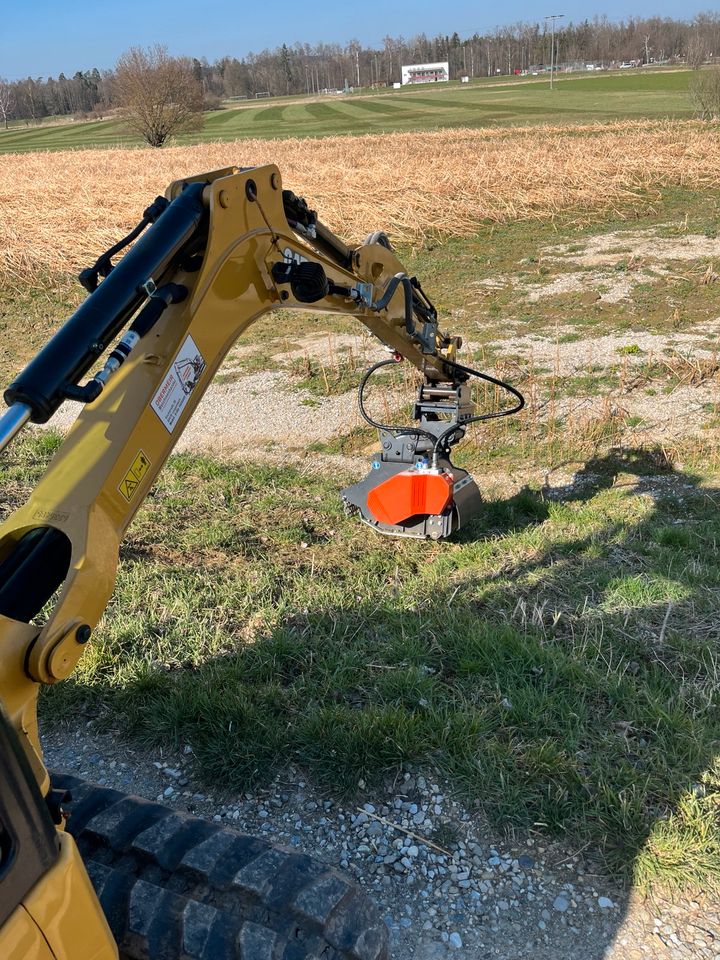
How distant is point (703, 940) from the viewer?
278 cm

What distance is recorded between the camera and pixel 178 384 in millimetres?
2650

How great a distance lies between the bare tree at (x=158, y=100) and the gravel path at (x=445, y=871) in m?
56.0

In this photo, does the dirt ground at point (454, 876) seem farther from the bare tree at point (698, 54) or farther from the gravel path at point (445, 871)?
the bare tree at point (698, 54)

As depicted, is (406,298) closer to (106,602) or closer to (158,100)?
(106,602)

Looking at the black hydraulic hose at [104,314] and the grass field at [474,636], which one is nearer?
the black hydraulic hose at [104,314]

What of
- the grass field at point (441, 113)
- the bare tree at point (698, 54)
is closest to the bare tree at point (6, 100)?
the grass field at point (441, 113)

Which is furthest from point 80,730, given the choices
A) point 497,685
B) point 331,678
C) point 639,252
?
point 639,252

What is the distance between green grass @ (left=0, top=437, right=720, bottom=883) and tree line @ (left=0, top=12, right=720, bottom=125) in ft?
387

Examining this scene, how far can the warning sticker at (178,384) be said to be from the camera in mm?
2561

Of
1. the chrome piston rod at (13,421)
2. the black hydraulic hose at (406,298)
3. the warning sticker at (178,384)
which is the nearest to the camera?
the chrome piston rod at (13,421)

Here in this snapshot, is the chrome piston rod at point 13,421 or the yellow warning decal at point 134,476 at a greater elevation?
the chrome piston rod at point 13,421

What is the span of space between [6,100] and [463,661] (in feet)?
425

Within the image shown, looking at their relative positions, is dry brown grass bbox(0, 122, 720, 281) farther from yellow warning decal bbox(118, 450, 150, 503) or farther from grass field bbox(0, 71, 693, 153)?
grass field bbox(0, 71, 693, 153)

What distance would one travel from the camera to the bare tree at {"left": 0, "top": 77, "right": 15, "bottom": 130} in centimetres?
10616
